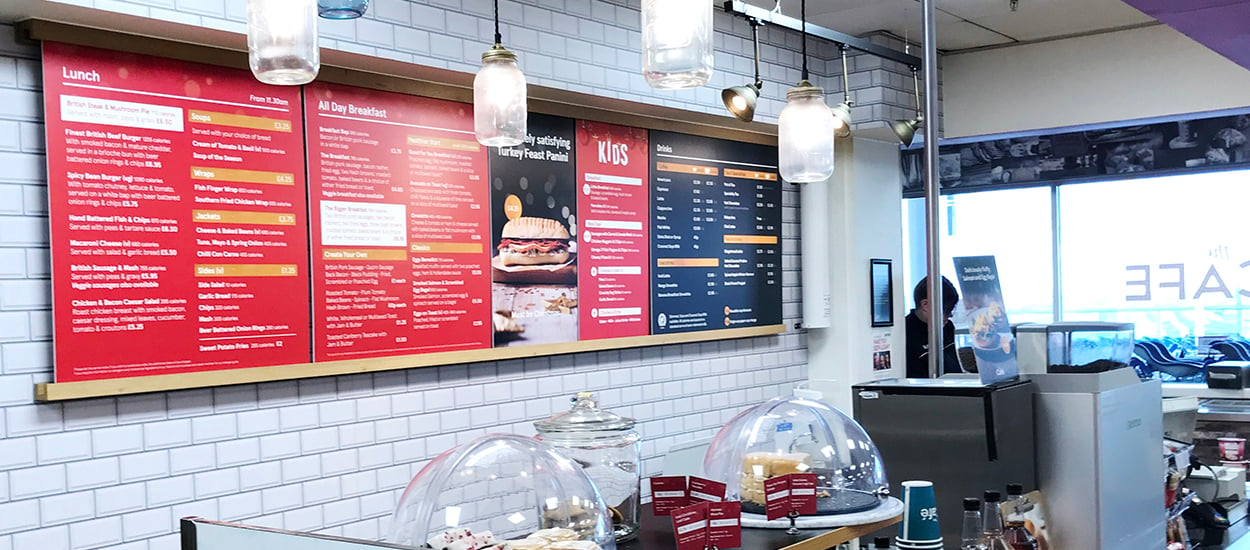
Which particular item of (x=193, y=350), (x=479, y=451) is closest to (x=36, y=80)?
(x=193, y=350)

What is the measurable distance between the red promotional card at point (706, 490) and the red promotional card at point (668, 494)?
0.09ft

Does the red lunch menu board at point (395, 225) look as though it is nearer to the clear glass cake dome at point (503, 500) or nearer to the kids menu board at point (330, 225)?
the kids menu board at point (330, 225)

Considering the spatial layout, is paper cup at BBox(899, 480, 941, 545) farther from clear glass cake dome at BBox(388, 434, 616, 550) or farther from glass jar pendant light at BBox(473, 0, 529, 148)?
glass jar pendant light at BBox(473, 0, 529, 148)

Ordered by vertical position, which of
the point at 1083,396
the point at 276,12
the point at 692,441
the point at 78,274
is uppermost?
the point at 276,12

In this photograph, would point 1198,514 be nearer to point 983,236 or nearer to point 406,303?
point 406,303

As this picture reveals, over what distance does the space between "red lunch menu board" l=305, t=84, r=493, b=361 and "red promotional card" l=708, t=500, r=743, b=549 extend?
208 centimetres

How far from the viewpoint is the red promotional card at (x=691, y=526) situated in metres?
1.99

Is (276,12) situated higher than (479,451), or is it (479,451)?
(276,12)

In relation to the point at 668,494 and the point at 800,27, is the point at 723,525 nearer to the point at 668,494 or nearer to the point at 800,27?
the point at 668,494

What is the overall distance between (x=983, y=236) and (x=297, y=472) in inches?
251

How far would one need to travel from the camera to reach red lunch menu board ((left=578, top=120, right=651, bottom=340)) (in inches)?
190

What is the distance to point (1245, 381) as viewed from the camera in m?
6.08

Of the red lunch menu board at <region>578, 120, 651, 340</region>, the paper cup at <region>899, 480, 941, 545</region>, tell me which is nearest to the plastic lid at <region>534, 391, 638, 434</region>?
the paper cup at <region>899, 480, 941, 545</region>

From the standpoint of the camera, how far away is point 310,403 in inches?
148
